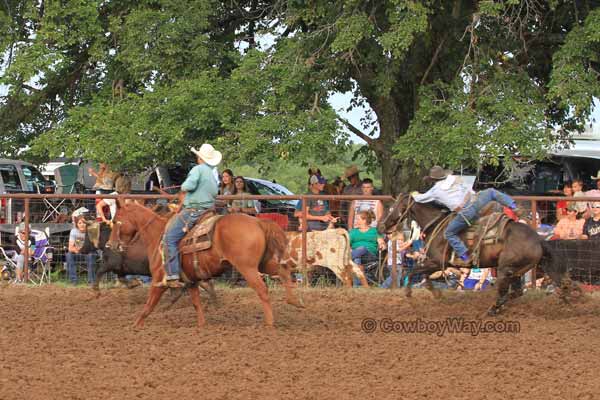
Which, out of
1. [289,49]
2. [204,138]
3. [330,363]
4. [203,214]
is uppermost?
[289,49]

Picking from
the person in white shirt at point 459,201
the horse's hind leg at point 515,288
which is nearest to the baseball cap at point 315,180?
the person in white shirt at point 459,201

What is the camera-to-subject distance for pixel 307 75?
1842 centimetres

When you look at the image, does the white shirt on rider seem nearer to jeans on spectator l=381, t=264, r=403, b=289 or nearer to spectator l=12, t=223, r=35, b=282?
jeans on spectator l=381, t=264, r=403, b=289

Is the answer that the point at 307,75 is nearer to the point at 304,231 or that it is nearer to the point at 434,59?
the point at 434,59

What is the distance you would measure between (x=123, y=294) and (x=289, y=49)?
613 centimetres

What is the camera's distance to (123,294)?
48.0ft

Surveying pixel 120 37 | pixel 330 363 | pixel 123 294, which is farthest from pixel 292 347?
pixel 120 37

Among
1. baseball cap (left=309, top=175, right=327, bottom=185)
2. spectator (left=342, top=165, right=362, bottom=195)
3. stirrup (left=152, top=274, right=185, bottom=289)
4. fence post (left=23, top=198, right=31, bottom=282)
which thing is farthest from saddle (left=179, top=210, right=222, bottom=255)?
baseball cap (left=309, top=175, right=327, bottom=185)

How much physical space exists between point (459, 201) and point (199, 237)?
134 inches

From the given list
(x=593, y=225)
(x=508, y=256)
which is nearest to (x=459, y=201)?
(x=508, y=256)

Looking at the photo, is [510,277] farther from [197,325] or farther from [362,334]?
[197,325]

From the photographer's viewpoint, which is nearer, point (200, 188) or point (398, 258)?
point (200, 188)

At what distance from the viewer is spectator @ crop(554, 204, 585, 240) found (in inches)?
571

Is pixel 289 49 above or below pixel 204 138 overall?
above
